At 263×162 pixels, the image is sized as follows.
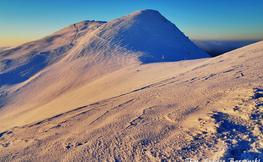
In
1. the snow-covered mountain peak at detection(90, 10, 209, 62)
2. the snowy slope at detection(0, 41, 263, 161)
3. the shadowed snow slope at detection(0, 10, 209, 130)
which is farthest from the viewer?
the snow-covered mountain peak at detection(90, 10, 209, 62)

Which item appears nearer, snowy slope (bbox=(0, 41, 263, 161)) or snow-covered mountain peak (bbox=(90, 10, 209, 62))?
snowy slope (bbox=(0, 41, 263, 161))

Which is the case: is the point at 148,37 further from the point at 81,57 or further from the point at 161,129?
the point at 161,129

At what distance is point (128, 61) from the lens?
10.1 m

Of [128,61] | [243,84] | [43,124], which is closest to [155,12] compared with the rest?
[128,61]

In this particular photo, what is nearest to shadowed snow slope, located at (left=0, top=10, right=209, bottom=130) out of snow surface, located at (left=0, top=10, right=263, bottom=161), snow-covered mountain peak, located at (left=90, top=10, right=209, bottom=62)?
snow-covered mountain peak, located at (left=90, top=10, right=209, bottom=62)

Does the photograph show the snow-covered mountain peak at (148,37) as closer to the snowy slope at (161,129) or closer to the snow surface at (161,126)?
the snow surface at (161,126)

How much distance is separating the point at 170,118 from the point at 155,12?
56.8 feet

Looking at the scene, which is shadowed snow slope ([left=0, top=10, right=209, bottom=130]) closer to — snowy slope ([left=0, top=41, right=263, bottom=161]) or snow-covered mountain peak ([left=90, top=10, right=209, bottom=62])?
snow-covered mountain peak ([left=90, top=10, right=209, bottom=62])

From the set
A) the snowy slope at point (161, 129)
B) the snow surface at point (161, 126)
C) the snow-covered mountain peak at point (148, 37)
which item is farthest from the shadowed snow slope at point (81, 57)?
the snowy slope at point (161, 129)

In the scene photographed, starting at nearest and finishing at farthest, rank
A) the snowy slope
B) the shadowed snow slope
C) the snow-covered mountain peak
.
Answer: the snowy slope < the shadowed snow slope < the snow-covered mountain peak

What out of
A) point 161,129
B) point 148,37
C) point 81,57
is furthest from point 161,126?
point 148,37

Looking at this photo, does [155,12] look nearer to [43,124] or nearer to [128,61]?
[128,61]

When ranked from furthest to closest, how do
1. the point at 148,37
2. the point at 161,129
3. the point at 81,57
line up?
1. the point at 148,37
2. the point at 81,57
3. the point at 161,129

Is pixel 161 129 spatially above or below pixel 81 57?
below
